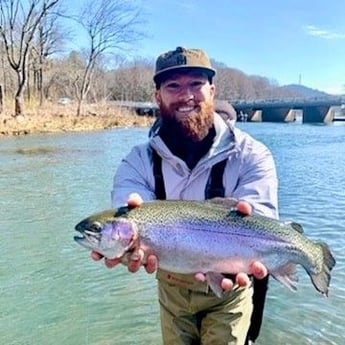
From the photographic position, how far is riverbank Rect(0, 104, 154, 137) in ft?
97.6

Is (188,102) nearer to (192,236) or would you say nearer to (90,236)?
(192,236)

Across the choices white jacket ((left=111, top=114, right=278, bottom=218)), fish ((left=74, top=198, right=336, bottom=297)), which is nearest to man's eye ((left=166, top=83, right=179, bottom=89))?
white jacket ((left=111, top=114, right=278, bottom=218))

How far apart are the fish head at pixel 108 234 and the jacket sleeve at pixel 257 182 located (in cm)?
61

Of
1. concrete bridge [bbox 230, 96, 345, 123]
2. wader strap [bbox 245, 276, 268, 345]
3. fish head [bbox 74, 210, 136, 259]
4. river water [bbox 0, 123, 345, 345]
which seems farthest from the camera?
concrete bridge [bbox 230, 96, 345, 123]

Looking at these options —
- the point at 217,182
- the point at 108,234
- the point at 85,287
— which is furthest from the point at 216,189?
the point at 85,287

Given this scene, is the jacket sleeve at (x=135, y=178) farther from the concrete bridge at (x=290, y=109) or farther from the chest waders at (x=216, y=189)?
the concrete bridge at (x=290, y=109)

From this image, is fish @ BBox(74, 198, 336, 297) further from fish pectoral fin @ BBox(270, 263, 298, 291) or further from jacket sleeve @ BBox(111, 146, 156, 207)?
jacket sleeve @ BBox(111, 146, 156, 207)

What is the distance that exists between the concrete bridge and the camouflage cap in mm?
61866

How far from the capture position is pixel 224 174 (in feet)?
8.66

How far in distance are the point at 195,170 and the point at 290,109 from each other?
239ft

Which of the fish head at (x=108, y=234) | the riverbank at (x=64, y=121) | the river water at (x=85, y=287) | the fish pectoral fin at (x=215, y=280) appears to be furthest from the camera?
the riverbank at (x=64, y=121)

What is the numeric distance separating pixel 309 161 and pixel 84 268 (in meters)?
14.5

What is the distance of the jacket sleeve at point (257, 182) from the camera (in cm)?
255

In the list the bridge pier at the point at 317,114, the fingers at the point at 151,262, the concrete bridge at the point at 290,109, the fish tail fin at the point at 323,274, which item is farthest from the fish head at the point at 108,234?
the bridge pier at the point at 317,114
